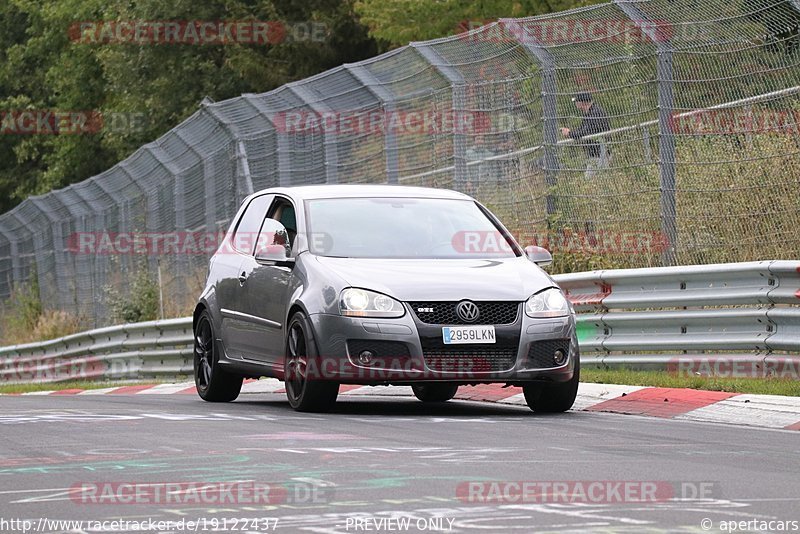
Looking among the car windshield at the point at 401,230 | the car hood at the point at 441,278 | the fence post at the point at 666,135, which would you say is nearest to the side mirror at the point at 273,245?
the car windshield at the point at 401,230

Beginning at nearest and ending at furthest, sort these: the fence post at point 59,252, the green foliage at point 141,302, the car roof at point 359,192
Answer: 1. the car roof at point 359,192
2. the green foliage at point 141,302
3. the fence post at point 59,252

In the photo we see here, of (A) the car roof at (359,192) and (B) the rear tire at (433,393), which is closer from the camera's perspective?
(A) the car roof at (359,192)

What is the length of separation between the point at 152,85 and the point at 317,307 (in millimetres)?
37308

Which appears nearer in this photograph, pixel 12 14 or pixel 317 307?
pixel 317 307

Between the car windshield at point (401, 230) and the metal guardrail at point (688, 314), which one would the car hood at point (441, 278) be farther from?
the metal guardrail at point (688, 314)

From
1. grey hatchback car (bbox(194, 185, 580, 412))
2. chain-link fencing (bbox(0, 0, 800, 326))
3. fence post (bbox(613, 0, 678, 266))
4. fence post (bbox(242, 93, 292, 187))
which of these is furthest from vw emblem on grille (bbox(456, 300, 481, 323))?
fence post (bbox(242, 93, 292, 187))

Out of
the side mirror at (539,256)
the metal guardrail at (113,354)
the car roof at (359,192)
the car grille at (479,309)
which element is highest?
the car roof at (359,192)

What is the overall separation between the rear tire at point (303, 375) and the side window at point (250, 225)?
1.57 meters

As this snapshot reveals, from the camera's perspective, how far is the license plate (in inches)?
439

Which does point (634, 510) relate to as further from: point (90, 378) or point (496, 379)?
point (90, 378)

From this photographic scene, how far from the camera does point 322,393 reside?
37.9 feet

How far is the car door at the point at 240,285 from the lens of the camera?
13.0 metres

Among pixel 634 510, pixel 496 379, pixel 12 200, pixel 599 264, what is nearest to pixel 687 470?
pixel 634 510

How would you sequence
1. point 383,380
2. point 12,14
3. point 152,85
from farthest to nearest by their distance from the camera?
point 12,14, point 152,85, point 383,380
